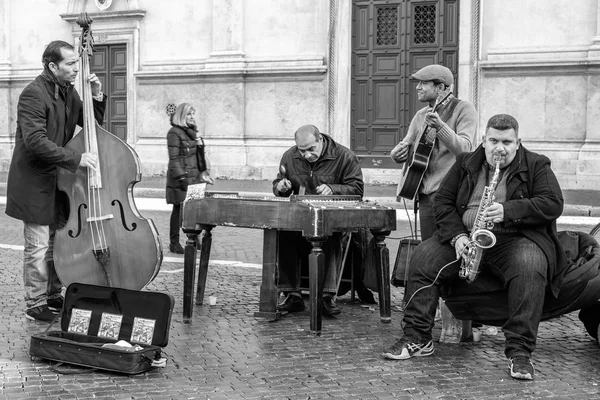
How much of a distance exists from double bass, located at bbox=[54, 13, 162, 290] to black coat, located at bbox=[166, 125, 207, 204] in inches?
168

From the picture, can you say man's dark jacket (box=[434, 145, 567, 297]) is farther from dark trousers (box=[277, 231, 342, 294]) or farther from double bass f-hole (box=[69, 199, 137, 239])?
double bass f-hole (box=[69, 199, 137, 239])

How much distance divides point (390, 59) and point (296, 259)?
10.9m

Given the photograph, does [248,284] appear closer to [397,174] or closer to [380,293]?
[380,293]

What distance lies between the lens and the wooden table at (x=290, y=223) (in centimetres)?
646

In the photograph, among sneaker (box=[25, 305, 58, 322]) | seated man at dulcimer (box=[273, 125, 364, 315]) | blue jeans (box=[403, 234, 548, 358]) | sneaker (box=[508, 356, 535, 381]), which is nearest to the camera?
sneaker (box=[508, 356, 535, 381])

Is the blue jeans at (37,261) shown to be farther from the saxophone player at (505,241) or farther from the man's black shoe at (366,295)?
the saxophone player at (505,241)

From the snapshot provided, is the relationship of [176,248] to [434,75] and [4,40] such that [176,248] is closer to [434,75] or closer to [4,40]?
[434,75]

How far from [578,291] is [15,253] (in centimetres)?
671

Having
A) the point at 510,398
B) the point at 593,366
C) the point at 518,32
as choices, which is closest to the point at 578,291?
the point at 593,366

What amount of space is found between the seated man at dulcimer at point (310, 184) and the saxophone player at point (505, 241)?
127cm

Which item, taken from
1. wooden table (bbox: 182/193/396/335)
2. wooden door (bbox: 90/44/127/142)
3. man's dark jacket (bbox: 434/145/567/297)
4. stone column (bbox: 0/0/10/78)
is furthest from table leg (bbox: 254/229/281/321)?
stone column (bbox: 0/0/10/78)

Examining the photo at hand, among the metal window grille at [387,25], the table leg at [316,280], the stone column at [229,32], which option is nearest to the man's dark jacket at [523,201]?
the table leg at [316,280]

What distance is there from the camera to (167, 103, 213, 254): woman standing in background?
10.9m

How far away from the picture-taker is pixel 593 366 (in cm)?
579
